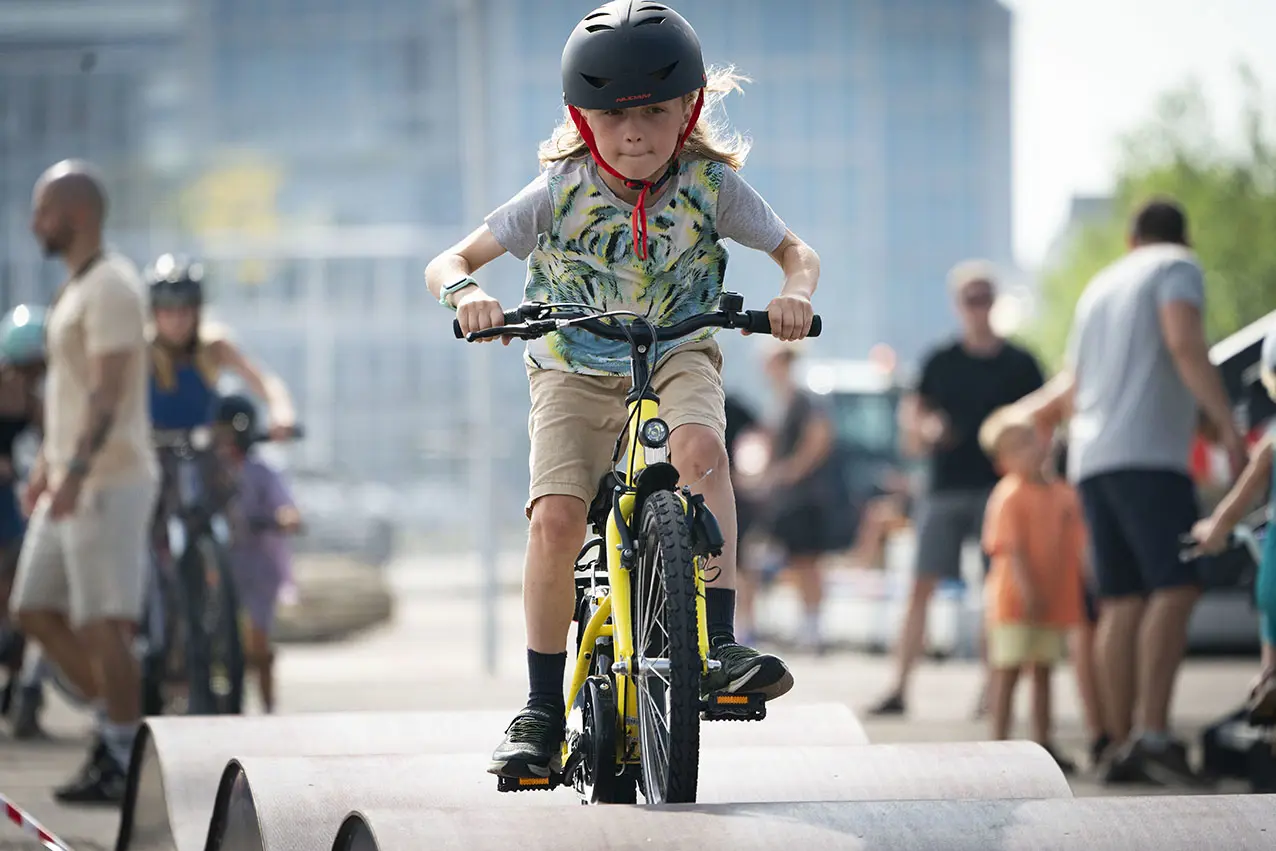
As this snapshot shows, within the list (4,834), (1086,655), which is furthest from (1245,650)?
(4,834)

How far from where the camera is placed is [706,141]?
18.4 ft

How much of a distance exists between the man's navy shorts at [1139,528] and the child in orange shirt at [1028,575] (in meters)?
0.41

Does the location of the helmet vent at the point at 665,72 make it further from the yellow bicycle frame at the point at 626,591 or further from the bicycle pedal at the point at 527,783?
the bicycle pedal at the point at 527,783

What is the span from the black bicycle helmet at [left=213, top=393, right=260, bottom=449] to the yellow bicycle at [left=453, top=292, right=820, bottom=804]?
430 centimetres

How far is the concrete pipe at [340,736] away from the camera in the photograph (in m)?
6.64

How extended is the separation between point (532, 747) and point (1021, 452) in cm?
490

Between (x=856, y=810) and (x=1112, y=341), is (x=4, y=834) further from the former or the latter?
(x=1112, y=341)

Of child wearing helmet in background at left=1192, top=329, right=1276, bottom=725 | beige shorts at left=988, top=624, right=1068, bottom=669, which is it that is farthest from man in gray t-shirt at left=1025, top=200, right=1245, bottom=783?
child wearing helmet in background at left=1192, top=329, right=1276, bottom=725

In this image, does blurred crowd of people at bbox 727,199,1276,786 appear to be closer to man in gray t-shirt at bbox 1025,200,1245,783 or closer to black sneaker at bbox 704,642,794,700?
man in gray t-shirt at bbox 1025,200,1245,783

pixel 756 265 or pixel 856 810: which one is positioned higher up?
pixel 756 265

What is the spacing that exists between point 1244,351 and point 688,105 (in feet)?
17.0

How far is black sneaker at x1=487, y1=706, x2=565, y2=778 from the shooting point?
539 centimetres

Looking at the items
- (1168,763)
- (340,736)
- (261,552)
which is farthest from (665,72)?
(261,552)

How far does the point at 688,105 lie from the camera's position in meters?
5.45
